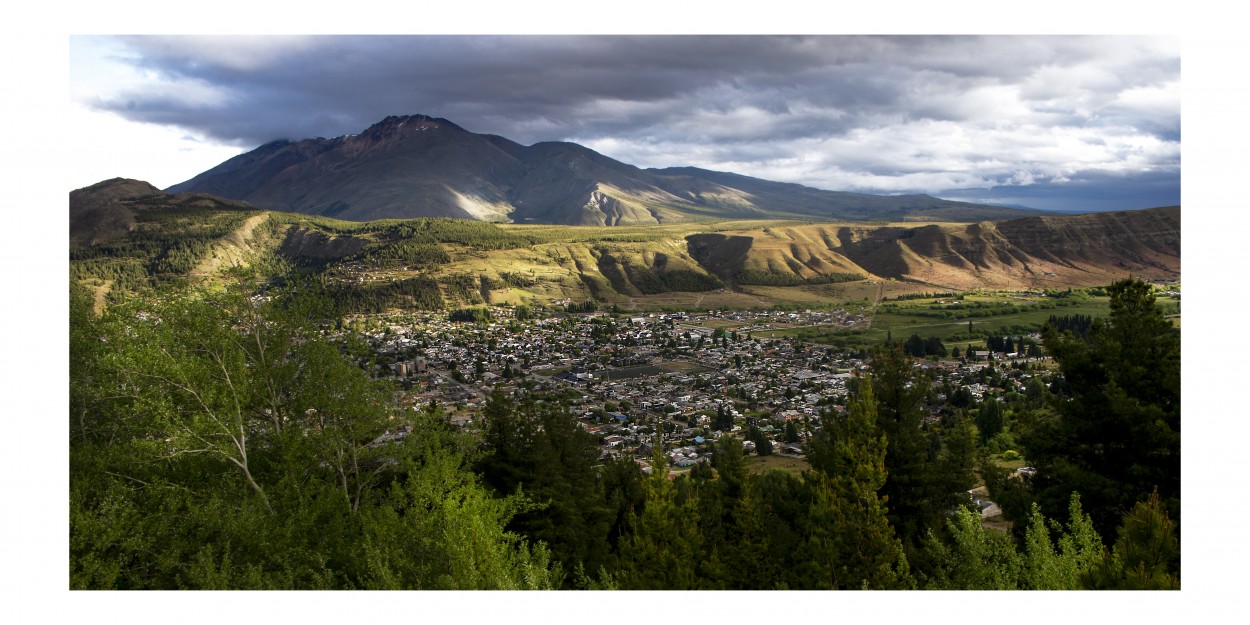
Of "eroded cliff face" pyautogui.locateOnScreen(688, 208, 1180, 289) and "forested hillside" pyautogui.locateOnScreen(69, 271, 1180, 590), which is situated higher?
"eroded cliff face" pyautogui.locateOnScreen(688, 208, 1180, 289)

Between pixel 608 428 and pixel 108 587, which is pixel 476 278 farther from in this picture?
pixel 108 587

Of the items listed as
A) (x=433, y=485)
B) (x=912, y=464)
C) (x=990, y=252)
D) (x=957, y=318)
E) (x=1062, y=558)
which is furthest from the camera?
(x=990, y=252)

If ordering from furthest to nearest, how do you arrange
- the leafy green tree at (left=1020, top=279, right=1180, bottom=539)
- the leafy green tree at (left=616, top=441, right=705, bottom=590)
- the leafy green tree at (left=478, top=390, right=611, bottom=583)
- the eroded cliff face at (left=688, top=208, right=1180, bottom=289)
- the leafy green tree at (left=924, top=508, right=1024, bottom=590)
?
the eroded cliff face at (left=688, top=208, right=1180, bottom=289) < the leafy green tree at (left=478, top=390, right=611, bottom=583) < the leafy green tree at (left=616, top=441, right=705, bottom=590) < the leafy green tree at (left=1020, top=279, right=1180, bottom=539) < the leafy green tree at (left=924, top=508, right=1024, bottom=590)

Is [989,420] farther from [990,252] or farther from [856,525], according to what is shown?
[990,252]

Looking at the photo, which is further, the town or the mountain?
the mountain

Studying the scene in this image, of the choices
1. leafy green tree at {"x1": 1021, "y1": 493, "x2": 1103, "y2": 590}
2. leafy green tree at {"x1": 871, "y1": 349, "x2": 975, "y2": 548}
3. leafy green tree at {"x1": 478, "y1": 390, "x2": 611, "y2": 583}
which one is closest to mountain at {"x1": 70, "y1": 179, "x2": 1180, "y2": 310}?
leafy green tree at {"x1": 478, "y1": 390, "x2": 611, "y2": 583}

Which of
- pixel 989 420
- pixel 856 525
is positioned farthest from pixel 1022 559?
pixel 989 420

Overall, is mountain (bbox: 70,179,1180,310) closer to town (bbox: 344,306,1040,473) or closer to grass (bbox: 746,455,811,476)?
town (bbox: 344,306,1040,473)

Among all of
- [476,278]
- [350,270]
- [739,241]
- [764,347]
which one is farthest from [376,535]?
[739,241]
